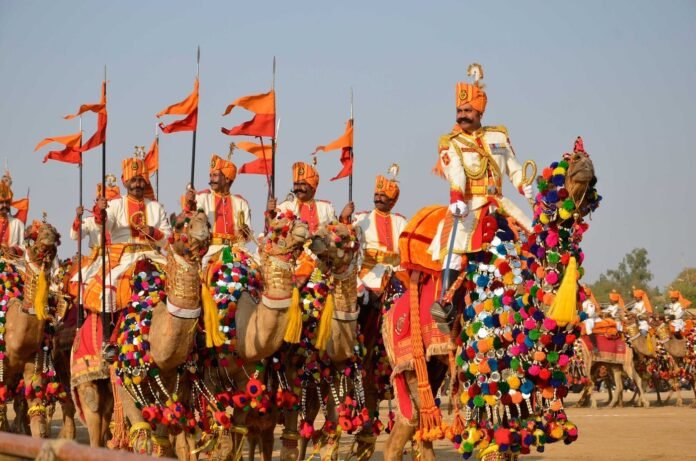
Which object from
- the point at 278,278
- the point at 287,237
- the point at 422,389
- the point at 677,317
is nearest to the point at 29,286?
the point at 278,278

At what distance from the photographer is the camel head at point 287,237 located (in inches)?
425

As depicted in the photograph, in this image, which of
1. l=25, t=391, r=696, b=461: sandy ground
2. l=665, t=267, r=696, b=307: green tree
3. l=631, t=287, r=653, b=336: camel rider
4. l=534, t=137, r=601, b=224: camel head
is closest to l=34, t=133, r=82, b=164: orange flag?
l=25, t=391, r=696, b=461: sandy ground

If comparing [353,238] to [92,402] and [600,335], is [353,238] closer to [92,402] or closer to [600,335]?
[92,402]

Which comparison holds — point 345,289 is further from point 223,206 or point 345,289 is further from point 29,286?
point 29,286

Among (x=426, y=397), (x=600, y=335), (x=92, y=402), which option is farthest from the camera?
(x=600, y=335)

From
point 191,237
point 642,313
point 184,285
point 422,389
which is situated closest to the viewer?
point 191,237

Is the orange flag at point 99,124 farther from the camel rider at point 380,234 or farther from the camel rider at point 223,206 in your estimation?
the camel rider at point 380,234

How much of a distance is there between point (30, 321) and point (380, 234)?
170 inches

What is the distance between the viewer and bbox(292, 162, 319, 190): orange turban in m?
14.0

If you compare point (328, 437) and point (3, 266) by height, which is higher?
point (3, 266)

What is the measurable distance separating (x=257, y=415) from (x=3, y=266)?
4.91m

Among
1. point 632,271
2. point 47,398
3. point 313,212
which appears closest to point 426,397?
point 313,212

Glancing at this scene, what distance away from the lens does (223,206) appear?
14.4 metres

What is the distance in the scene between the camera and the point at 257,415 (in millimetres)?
11672
